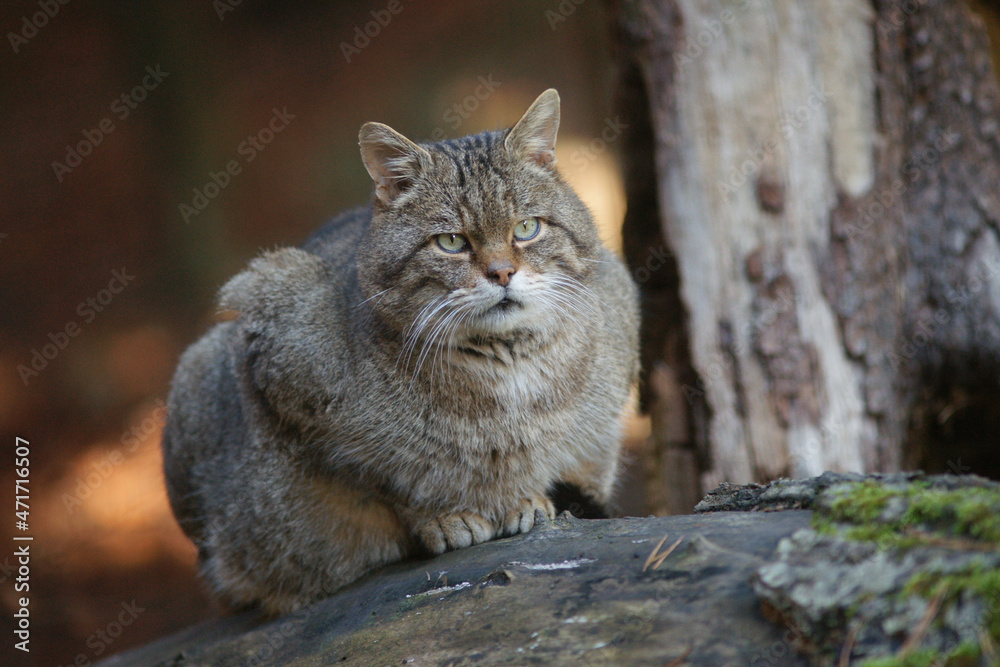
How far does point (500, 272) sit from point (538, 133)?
84 cm

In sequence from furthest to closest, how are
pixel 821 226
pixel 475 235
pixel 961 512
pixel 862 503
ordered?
1. pixel 821 226
2. pixel 475 235
3. pixel 862 503
4. pixel 961 512

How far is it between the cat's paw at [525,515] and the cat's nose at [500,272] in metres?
0.98

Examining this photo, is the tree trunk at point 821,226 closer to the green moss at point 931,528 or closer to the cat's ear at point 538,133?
the cat's ear at point 538,133

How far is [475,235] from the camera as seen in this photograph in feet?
10.4

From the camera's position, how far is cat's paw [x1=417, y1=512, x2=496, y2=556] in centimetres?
324

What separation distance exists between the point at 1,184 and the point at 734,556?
23.7 ft

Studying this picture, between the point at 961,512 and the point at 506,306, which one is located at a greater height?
the point at 506,306

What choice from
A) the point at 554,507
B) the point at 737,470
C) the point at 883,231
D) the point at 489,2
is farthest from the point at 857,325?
the point at 489,2

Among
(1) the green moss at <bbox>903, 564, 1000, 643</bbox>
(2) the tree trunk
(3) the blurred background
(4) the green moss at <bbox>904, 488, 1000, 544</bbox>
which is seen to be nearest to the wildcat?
(2) the tree trunk

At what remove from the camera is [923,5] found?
4629mm

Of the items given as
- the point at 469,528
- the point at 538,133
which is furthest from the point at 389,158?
the point at 469,528

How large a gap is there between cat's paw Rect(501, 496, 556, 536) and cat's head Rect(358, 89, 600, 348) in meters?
0.74

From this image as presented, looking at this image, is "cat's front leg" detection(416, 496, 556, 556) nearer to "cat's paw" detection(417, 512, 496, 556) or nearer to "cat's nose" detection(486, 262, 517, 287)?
"cat's paw" detection(417, 512, 496, 556)

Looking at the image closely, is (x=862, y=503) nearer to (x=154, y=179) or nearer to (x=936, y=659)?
(x=936, y=659)
